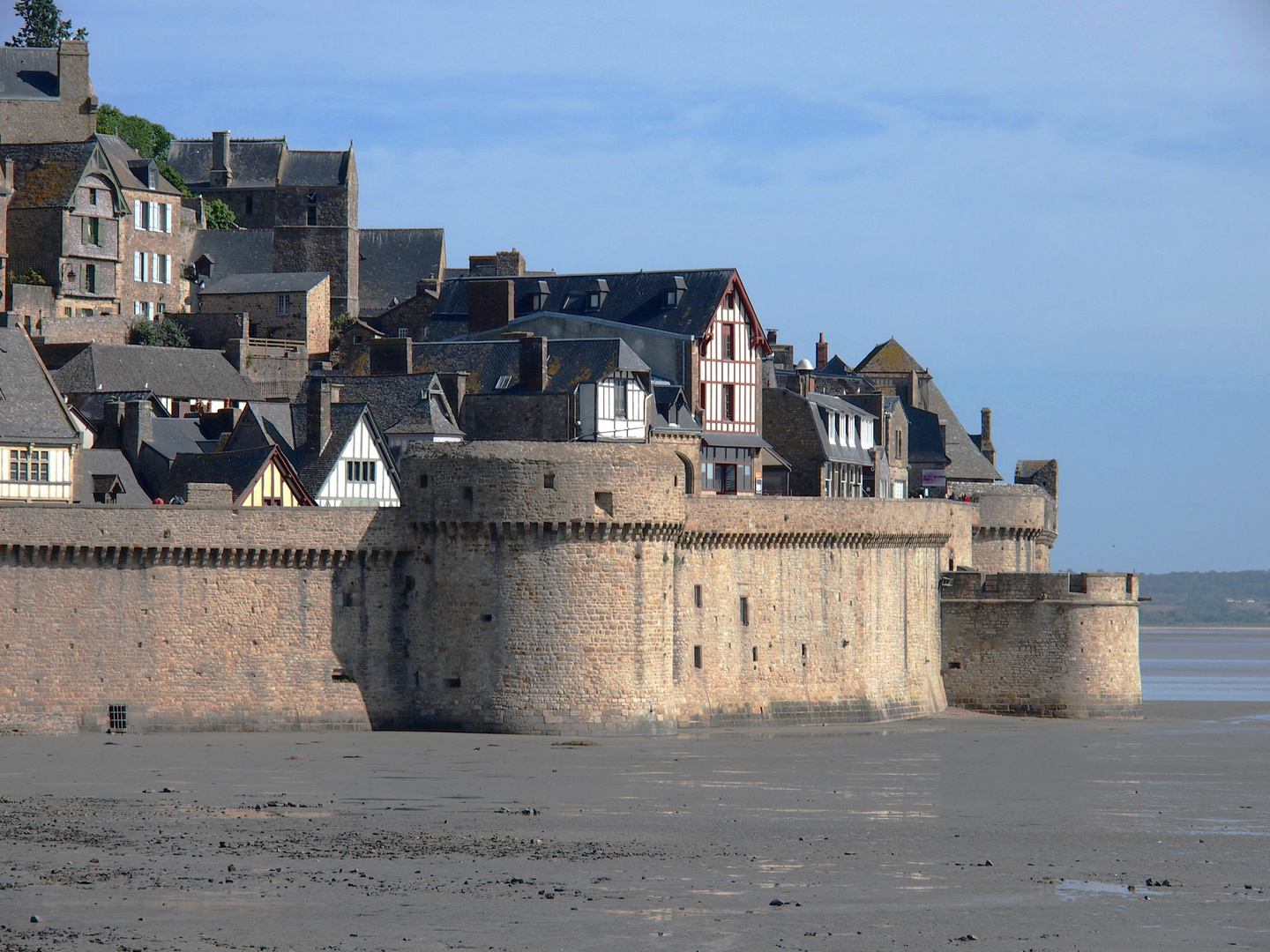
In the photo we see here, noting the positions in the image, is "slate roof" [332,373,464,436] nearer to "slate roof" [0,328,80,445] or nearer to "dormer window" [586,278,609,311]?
"dormer window" [586,278,609,311]

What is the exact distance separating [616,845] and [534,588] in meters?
11.3

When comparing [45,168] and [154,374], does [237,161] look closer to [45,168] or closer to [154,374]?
[45,168]

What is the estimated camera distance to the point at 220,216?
8188 cm

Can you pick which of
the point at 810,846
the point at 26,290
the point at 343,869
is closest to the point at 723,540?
the point at 810,846

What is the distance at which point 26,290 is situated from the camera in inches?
2507

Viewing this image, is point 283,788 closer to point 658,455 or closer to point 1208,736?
point 658,455

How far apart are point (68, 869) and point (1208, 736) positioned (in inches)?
1126

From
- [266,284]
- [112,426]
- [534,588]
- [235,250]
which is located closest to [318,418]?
[112,426]

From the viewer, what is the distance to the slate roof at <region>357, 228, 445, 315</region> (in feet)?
267

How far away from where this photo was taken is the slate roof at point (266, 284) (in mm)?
69500

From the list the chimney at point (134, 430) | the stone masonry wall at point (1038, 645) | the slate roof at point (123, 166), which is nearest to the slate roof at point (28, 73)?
the slate roof at point (123, 166)

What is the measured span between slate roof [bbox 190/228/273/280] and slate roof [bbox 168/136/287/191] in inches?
240

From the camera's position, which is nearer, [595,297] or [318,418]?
[318,418]

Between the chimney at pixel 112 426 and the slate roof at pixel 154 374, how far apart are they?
16.2 ft
